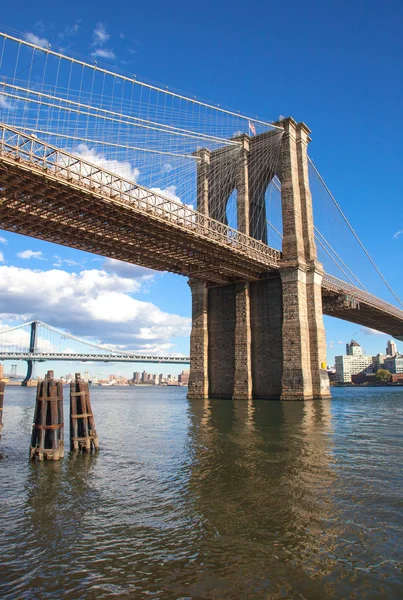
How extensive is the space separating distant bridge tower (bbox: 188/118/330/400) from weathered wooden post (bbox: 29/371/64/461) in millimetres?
27764

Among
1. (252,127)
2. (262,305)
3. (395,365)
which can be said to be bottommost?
(262,305)

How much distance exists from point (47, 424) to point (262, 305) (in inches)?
1234

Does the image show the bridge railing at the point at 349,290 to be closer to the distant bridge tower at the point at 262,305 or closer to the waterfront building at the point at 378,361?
the distant bridge tower at the point at 262,305

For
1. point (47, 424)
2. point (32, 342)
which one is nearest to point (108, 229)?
point (47, 424)

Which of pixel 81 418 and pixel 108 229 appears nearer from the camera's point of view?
pixel 81 418

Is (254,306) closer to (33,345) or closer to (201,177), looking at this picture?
(201,177)

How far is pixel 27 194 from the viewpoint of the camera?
24.7 metres

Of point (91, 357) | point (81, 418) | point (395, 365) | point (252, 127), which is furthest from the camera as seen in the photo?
point (395, 365)

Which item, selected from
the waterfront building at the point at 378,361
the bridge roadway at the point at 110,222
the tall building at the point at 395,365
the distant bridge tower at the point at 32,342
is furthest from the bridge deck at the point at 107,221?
the waterfront building at the point at 378,361

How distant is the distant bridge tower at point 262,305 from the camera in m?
39.4

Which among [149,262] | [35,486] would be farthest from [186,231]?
[35,486]

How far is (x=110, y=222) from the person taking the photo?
→ 30.1 metres

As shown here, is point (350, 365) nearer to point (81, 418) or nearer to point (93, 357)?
point (93, 357)

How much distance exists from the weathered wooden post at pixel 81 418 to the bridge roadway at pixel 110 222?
11951 mm
